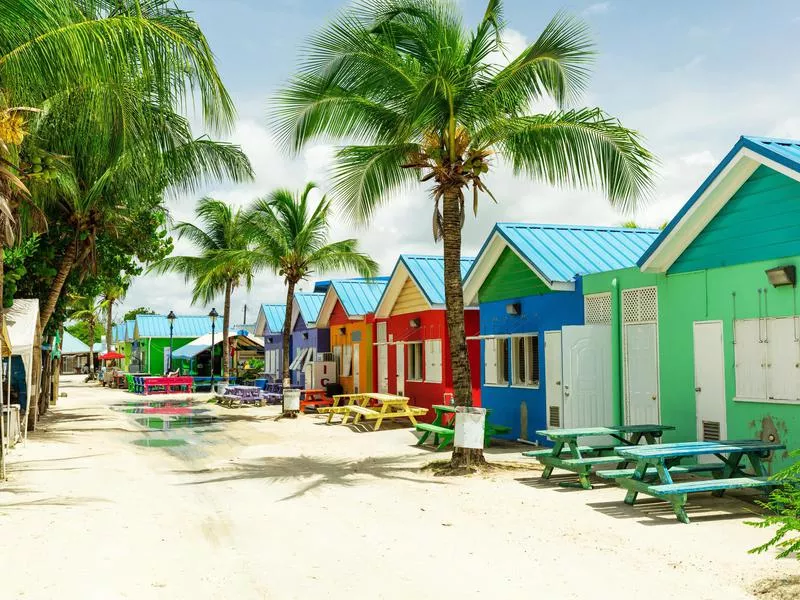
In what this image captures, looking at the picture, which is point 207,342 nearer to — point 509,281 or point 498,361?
point 498,361

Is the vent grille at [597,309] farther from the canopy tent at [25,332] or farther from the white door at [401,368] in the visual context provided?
the canopy tent at [25,332]

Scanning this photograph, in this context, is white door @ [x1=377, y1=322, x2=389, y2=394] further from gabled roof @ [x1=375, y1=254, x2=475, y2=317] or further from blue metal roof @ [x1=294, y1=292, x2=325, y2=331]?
blue metal roof @ [x1=294, y1=292, x2=325, y2=331]

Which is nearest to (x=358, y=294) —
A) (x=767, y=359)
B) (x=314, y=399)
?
(x=314, y=399)

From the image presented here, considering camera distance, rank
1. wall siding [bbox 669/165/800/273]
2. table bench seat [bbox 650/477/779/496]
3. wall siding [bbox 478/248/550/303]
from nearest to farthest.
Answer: table bench seat [bbox 650/477/779/496]
wall siding [bbox 669/165/800/273]
wall siding [bbox 478/248/550/303]

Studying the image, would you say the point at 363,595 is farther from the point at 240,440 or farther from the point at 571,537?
the point at 240,440

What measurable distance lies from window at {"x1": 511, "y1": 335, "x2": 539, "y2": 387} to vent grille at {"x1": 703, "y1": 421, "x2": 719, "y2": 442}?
4626mm

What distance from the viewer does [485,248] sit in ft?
55.7

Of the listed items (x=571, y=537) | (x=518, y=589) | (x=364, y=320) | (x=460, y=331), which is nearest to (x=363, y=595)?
(x=518, y=589)

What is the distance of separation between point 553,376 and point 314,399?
43.4 feet

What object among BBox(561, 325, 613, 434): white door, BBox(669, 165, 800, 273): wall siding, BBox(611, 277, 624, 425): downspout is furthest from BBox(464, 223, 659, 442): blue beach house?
BBox(669, 165, 800, 273): wall siding

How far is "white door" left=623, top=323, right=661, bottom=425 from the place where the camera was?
12125mm

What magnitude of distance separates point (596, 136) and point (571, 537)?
6.44m

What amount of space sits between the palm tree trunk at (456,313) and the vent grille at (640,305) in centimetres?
303

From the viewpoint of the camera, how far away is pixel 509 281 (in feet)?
54.5
